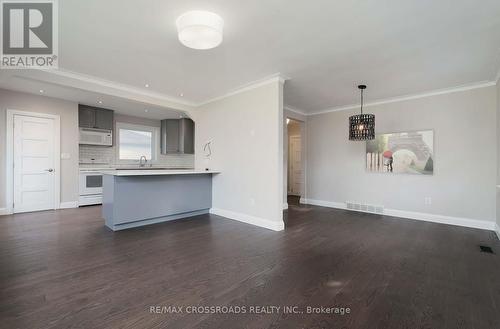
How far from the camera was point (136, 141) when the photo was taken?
7.14 m

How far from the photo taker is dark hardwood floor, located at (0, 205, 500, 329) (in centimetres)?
169

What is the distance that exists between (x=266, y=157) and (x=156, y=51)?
2.23 metres

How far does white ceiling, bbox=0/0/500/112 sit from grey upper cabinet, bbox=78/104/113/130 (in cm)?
239

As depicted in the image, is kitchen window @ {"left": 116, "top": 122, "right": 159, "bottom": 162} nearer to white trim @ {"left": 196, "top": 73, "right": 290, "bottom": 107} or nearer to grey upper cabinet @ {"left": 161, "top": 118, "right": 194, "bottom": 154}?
grey upper cabinet @ {"left": 161, "top": 118, "right": 194, "bottom": 154}

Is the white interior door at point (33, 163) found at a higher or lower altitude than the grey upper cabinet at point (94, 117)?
lower

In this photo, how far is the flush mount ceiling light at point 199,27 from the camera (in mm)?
2209

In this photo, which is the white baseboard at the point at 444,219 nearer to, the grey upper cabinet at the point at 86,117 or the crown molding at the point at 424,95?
the crown molding at the point at 424,95

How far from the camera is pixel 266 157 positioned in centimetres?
403

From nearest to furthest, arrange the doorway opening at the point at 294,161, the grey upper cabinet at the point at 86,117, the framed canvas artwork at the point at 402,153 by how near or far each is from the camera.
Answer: the framed canvas artwork at the point at 402,153 < the grey upper cabinet at the point at 86,117 < the doorway opening at the point at 294,161

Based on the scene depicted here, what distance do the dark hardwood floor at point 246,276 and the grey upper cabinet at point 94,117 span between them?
2.78 metres

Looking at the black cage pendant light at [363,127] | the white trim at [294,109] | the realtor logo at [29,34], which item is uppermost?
the realtor logo at [29,34]

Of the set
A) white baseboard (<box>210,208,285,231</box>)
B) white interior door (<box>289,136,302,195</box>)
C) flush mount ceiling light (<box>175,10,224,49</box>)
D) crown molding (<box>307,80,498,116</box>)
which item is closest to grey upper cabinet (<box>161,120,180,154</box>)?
white baseboard (<box>210,208,285,231</box>)

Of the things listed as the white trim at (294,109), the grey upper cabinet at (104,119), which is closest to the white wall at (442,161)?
the white trim at (294,109)

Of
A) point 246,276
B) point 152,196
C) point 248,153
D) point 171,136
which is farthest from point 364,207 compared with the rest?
point 171,136
